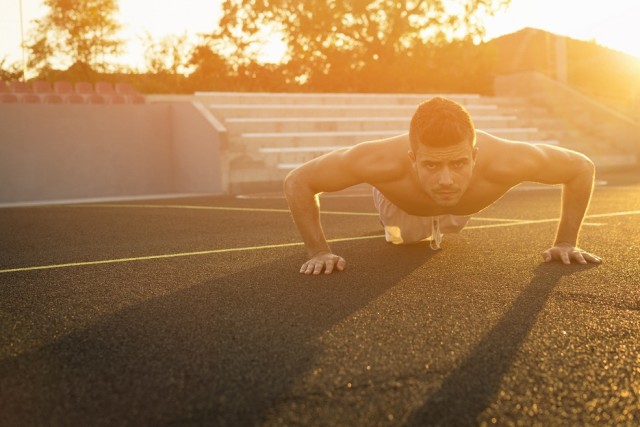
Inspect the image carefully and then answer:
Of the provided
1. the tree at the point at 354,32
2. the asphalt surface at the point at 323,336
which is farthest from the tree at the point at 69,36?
the asphalt surface at the point at 323,336

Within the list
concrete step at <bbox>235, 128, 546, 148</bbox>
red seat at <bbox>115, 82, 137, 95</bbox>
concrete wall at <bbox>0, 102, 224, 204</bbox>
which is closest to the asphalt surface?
concrete wall at <bbox>0, 102, 224, 204</bbox>

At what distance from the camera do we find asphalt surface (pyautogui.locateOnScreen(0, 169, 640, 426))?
183 centimetres

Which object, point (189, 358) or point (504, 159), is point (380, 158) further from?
point (189, 358)

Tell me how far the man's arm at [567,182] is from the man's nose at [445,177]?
2.26ft

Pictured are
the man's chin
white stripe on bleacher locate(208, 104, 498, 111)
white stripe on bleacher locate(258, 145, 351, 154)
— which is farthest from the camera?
white stripe on bleacher locate(208, 104, 498, 111)

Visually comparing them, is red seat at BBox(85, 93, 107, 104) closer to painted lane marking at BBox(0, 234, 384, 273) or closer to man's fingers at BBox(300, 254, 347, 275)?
painted lane marking at BBox(0, 234, 384, 273)

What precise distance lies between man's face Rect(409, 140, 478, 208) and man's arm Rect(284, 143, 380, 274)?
437 millimetres

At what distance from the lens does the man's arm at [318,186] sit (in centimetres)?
385

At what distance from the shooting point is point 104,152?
47.6ft

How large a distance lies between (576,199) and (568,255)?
0.33m

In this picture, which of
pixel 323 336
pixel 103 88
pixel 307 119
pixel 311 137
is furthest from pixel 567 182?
pixel 103 88

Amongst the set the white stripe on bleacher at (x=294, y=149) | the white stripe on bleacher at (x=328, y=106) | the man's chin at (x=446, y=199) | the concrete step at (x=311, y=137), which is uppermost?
the man's chin at (x=446, y=199)

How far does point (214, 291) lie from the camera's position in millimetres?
Answer: 3502

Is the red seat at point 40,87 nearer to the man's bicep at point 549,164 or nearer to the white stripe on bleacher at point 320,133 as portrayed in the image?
the white stripe on bleacher at point 320,133
